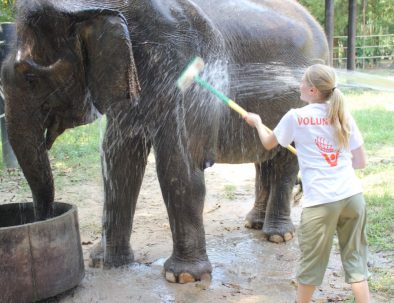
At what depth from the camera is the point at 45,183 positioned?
9.92 ft

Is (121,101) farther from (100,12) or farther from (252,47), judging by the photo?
(252,47)

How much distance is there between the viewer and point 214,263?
3842 millimetres

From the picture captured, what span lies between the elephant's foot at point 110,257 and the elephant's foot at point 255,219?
113 centimetres

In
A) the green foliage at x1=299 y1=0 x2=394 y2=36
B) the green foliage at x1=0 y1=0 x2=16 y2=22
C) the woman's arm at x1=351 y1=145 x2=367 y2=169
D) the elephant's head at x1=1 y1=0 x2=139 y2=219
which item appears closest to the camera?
the woman's arm at x1=351 y1=145 x2=367 y2=169

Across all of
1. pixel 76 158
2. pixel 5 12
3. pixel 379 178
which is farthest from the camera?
pixel 76 158

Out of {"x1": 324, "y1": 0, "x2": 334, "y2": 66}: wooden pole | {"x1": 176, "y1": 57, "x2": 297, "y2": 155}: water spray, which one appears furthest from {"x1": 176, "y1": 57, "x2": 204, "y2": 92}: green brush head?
{"x1": 324, "y1": 0, "x2": 334, "y2": 66}: wooden pole

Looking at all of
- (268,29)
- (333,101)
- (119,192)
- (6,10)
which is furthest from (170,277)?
(6,10)

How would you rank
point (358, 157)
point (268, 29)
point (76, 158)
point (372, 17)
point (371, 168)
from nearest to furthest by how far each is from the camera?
point (358, 157)
point (268, 29)
point (371, 168)
point (76, 158)
point (372, 17)

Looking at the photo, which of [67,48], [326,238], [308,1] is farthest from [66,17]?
[308,1]

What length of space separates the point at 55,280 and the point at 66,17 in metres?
1.27

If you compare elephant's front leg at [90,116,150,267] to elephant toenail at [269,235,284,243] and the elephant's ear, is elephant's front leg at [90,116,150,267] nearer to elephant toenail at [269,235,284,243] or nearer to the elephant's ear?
the elephant's ear

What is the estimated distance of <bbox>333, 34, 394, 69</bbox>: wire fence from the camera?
20.0 metres

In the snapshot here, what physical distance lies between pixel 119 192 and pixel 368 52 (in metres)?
18.5

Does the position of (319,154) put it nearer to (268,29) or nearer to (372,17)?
(268,29)
